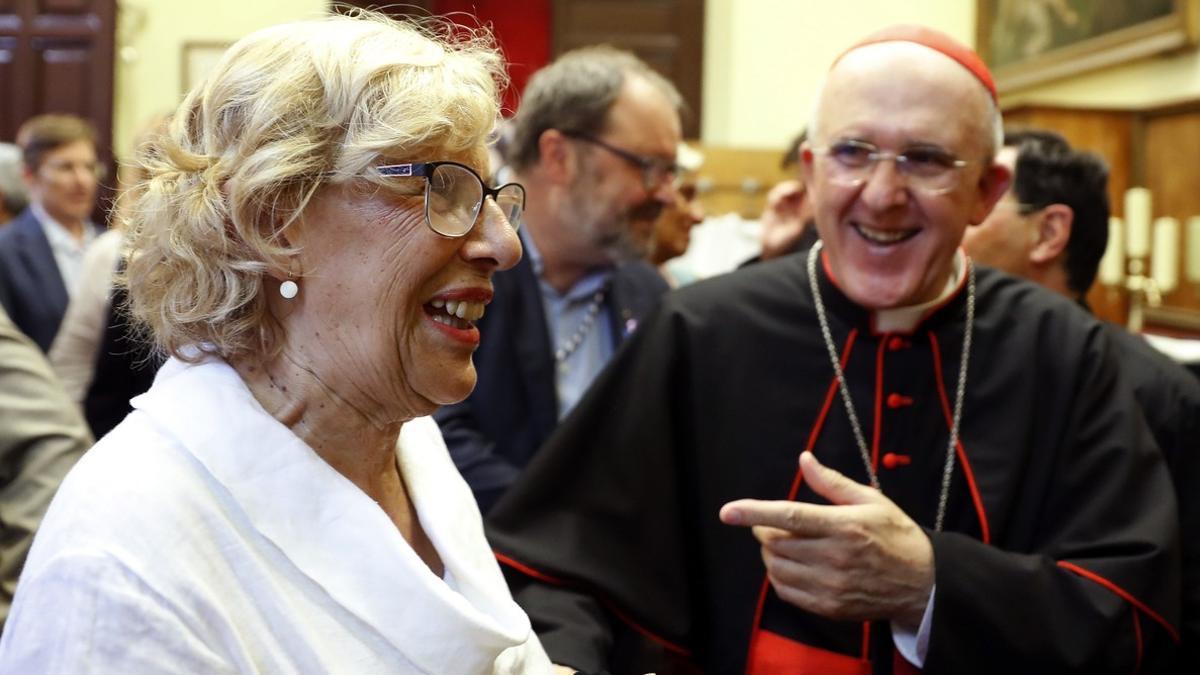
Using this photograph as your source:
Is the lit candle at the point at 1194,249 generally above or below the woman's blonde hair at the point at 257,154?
below

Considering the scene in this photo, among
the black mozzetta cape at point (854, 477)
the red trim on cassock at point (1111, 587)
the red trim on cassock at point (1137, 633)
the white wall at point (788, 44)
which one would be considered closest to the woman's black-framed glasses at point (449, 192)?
the black mozzetta cape at point (854, 477)

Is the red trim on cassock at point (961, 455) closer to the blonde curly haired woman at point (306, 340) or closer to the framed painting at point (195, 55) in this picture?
the blonde curly haired woman at point (306, 340)

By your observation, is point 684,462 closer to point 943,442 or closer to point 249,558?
point 943,442

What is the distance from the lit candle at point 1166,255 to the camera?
5.96 metres

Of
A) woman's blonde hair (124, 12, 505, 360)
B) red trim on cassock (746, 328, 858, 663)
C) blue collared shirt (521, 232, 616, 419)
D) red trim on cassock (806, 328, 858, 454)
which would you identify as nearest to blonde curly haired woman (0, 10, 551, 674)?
woman's blonde hair (124, 12, 505, 360)

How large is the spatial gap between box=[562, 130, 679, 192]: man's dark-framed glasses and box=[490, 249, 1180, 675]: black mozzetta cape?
3.00ft

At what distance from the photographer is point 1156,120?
6.29 metres

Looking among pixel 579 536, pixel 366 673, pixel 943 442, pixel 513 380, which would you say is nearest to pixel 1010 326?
pixel 943 442

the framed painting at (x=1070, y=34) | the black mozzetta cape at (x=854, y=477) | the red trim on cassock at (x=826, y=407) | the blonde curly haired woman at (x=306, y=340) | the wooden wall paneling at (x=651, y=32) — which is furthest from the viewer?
the wooden wall paneling at (x=651, y=32)

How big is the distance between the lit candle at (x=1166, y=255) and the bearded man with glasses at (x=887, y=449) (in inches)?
148

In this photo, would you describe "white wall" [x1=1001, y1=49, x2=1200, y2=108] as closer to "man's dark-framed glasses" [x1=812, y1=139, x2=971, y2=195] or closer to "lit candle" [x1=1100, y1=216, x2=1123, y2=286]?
"lit candle" [x1=1100, y1=216, x2=1123, y2=286]

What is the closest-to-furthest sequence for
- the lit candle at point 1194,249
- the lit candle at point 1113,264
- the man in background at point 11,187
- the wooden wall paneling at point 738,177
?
the lit candle at point 1194,249, the lit candle at point 1113,264, the man in background at point 11,187, the wooden wall paneling at point 738,177

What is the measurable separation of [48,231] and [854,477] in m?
4.05

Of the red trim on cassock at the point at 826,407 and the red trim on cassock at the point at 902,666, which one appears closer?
the red trim on cassock at the point at 902,666
